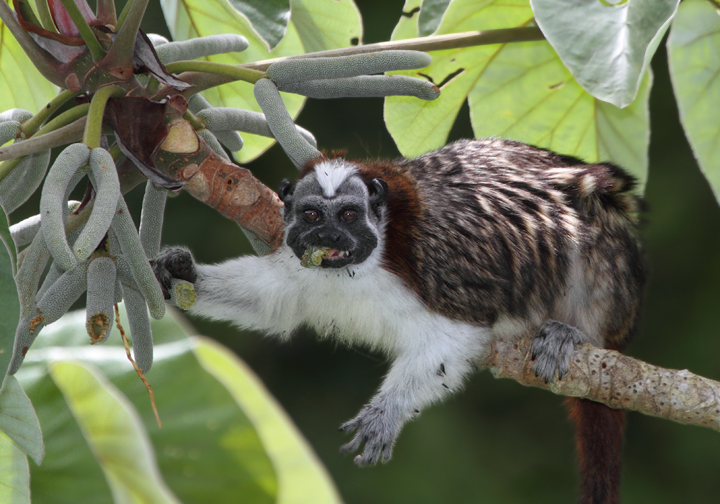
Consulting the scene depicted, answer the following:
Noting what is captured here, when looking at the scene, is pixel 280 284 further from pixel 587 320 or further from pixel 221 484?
pixel 587 320

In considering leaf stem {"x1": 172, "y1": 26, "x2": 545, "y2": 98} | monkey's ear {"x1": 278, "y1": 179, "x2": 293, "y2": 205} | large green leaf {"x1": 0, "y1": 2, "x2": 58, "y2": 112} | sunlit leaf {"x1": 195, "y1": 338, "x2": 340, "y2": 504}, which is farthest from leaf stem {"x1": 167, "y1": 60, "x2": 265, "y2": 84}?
large green leaf {"x1": 0, "y1": 2, "x2": 58, "y2": 112}

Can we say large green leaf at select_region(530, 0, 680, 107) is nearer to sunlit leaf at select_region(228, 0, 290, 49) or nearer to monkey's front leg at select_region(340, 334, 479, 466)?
sunlit leaf at select_region(228, 0, 290, 49)

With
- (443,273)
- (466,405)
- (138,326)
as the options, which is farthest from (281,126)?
(466,405)

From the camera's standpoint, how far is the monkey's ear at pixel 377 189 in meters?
1.29

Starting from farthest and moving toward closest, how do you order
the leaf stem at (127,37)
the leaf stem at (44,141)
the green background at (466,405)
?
the green background at (466,405), the leaf stem at (127,37), the leaf stem at (44,141)

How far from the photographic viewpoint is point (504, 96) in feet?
5.01

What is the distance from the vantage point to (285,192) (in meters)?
1.27

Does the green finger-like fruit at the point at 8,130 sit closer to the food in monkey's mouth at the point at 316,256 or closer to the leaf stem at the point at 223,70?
the leaf stem at the point at 223,70

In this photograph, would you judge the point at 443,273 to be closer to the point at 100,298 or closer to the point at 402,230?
the point at 402,230

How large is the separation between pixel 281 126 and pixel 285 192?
1.16 feet

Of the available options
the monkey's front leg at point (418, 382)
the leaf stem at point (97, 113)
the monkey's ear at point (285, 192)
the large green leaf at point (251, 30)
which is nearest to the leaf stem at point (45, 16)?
the leaf stem at point (97, 113)

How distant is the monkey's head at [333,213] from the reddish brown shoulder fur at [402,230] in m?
0.05

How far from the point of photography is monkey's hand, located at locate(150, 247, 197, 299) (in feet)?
4.09

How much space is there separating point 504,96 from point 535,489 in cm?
241
